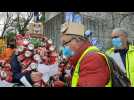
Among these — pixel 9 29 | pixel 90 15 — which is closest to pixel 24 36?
pixel 9 29

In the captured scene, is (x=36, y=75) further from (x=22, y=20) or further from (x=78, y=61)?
(x=22, y=20)

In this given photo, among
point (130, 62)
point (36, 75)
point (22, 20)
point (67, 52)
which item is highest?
point (22, 20)

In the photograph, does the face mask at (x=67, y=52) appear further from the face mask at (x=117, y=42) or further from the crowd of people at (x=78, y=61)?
the face mask at (x=117, y=42)

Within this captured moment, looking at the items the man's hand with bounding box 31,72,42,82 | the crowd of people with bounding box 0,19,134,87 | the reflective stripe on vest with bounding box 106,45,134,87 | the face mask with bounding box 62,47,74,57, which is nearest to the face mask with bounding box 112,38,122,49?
the crowd of people with bounding box 0,19,134,87

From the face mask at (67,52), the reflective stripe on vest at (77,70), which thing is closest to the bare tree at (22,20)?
the face mask at (67,52)

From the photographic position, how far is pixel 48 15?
684cm

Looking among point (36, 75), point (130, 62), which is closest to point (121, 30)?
point (130, 62)

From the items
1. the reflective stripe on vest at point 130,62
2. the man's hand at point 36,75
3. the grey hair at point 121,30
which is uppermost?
the grey hair at point 121,30

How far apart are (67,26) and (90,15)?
430mm

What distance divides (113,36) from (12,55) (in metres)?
1.69
